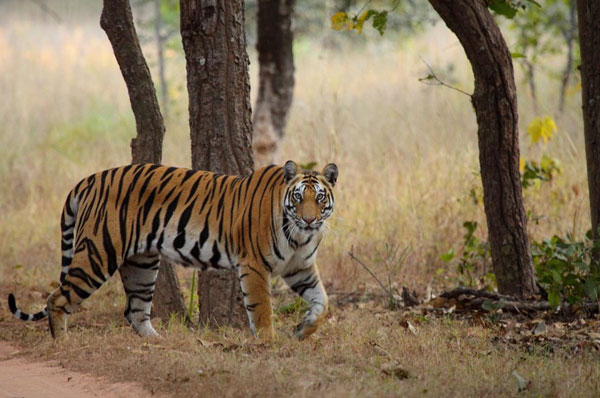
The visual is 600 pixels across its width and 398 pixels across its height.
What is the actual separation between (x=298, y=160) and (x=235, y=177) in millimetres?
5322

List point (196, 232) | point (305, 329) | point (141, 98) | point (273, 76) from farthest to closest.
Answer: point (273, 76) → point (141, 98) → point (196, 232) → point (305, 329)

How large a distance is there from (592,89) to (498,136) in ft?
2.54

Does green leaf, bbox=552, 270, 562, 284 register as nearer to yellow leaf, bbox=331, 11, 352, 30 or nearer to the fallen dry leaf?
the fallen dry leaf

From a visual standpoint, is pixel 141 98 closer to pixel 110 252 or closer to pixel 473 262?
pixel 110 252

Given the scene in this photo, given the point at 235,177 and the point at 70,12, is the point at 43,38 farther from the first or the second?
the point at 235,177

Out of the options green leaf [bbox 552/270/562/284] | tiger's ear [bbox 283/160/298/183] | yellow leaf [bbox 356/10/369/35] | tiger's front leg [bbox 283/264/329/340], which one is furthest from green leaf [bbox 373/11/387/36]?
green leaf [bbox 552/270/562/284]

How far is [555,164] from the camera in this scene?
347 inches

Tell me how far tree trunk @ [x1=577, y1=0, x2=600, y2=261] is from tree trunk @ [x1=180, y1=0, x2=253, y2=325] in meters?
2.50

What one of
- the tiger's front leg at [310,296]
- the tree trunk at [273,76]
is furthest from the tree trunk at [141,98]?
the tree trunk at [273,76]

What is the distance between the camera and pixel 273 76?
40.6 feet

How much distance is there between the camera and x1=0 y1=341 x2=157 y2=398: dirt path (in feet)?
15.7

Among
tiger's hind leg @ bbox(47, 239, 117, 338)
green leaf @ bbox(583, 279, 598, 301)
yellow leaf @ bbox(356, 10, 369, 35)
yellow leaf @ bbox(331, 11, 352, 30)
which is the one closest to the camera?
green leaf @ bbox(583, 279, 598, 301)

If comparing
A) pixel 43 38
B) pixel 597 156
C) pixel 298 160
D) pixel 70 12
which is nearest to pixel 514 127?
pixel 597 156

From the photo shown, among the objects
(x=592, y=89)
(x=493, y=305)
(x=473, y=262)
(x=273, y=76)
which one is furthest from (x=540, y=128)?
(x=273, y=76)
